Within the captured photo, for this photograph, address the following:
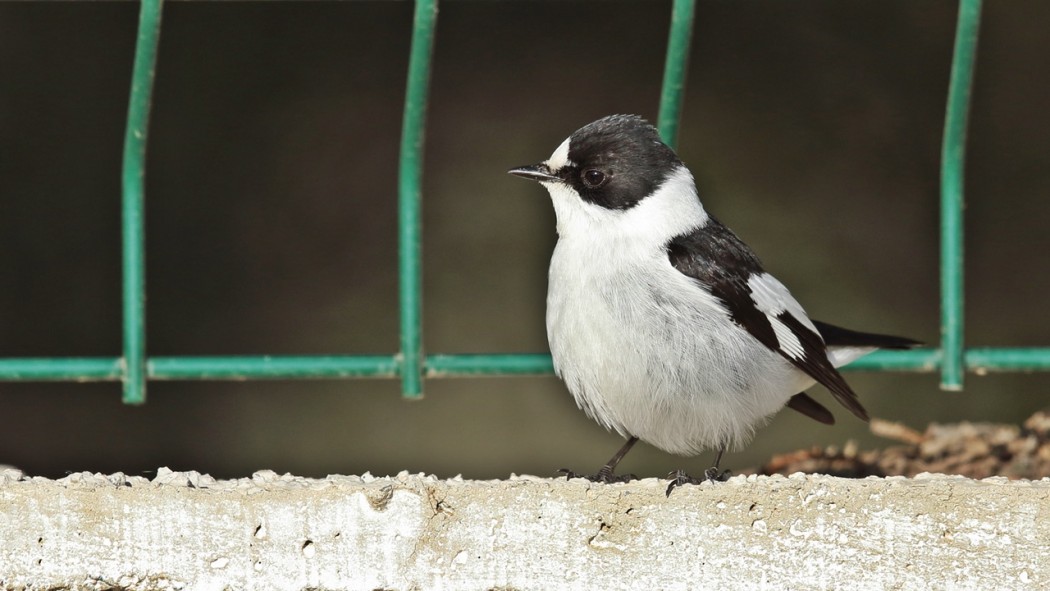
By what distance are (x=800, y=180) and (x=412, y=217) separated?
15.8 ft

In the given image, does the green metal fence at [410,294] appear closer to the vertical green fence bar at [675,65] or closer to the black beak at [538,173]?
the vertical green fence bar at [675,65]

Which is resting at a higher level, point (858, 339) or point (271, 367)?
point (858, 339)

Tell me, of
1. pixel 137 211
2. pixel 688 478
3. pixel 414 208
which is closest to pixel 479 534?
pixel 688 478

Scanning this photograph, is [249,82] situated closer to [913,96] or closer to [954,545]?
[913,96]

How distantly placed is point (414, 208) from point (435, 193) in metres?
4.71

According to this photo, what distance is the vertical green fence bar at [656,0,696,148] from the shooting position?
364 cm

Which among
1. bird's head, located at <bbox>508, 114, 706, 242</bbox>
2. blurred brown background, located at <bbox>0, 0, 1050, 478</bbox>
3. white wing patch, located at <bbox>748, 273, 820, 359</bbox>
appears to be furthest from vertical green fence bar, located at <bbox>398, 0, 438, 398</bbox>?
blurred brown background, located at <bbox>0, 0, 1050, 478</bbox>

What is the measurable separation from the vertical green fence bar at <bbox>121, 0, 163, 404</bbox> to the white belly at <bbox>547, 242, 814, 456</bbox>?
0.99 meters

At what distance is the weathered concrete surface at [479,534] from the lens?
3.16 metres

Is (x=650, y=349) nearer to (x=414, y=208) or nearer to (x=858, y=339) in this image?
(x=414, y=208)

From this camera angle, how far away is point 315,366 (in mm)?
3639

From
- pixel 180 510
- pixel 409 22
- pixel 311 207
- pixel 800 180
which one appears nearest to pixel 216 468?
pixel 311 207

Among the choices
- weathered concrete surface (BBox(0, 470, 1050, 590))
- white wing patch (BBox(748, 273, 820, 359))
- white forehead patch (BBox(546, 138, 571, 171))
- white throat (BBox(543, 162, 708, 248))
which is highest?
white forehead patch (BBox(546, 138, 571, 171))

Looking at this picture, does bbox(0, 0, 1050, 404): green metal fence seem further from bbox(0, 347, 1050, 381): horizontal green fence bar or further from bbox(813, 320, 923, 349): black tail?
bbox(813, 320, 923, 349): black tail
